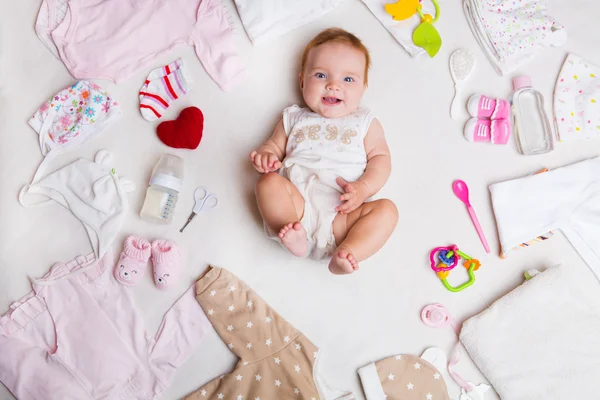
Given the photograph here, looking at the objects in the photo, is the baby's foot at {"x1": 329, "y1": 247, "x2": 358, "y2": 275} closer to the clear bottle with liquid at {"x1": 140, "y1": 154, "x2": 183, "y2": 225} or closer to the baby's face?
the baby's face

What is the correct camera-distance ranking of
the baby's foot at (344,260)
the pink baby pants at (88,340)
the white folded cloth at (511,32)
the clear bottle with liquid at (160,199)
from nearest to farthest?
the baby's foot at (344,260), the pink baby pants at (88,340), the clear bottle with liquid at (160,199), the white folded cloth at (511,32)

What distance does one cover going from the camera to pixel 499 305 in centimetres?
148

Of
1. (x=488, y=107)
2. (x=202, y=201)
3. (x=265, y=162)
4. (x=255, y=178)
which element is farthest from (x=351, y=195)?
(x=488, y=107)

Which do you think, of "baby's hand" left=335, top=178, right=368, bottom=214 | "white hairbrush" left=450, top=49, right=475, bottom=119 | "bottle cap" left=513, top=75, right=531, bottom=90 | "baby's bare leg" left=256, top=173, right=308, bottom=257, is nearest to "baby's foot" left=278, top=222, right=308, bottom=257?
"baby's bare leg" left=256, top=173, right=308, bottom=257

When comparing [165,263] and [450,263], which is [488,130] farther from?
[165,263]

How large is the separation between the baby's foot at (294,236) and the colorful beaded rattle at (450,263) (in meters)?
0.40

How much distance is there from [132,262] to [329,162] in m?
0.59

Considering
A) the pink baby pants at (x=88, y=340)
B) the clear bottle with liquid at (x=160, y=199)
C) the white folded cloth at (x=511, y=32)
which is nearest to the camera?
the pink baby pants at (x=88, y=340)

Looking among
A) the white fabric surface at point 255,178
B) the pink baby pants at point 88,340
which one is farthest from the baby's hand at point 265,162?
the pink baby pants at point 88,340

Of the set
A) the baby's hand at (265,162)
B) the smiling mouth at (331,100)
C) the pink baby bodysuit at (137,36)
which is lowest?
the baby's hand at (265,162)

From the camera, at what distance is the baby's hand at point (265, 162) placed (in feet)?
4.69

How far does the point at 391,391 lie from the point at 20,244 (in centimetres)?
108

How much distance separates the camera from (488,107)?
1.61 m

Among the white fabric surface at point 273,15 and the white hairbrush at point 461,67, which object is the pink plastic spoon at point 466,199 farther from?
the white fabric surface at point 273,15
